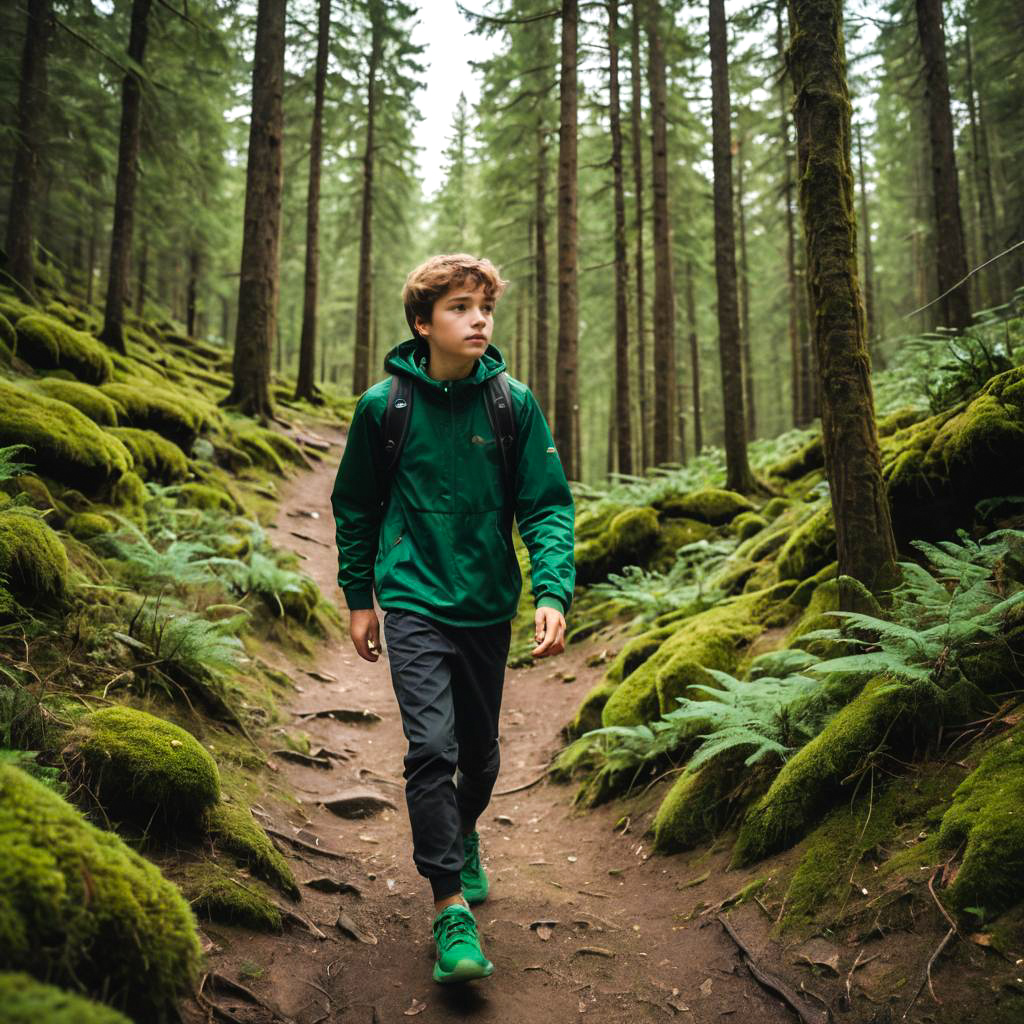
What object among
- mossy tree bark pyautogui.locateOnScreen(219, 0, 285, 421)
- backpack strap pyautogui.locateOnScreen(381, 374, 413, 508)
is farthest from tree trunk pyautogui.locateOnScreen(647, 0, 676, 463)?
backpack strap pyautogui.locateOnScreen(381, 374, 413, 508)

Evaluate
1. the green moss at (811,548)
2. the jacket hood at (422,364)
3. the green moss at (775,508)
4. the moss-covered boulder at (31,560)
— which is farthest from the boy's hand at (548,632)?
the green moss at (775,508)

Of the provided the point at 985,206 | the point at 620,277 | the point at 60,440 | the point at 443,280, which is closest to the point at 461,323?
the point at 443,280

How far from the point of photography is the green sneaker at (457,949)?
2.54 metres

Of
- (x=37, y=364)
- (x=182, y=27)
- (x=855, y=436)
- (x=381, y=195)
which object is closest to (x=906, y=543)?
(x=855, y=436)

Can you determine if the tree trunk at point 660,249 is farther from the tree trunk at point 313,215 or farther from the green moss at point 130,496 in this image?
the green moss at point 130,496

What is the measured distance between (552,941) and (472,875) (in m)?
0.52

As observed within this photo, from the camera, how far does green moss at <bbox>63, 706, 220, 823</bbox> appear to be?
2814 millimetres

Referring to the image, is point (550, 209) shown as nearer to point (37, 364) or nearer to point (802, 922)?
point (37, 364)

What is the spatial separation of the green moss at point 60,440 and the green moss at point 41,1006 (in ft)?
16.9

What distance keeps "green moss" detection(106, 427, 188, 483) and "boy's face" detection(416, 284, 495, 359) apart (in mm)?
5587

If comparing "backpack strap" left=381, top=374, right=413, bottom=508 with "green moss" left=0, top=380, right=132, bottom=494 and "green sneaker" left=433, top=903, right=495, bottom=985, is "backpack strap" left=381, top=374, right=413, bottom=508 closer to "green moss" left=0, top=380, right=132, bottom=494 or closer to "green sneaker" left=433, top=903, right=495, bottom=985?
"green sneaker" left=433, top=903, right=495, bottom=985

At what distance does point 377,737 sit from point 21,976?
17.0 feet

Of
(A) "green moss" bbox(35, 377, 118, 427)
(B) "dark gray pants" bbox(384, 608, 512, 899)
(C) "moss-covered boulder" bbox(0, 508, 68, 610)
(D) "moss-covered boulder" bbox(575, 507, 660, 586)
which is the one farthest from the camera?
(D) "moss-covered boulder" bbox(575, 507, 660, 586)

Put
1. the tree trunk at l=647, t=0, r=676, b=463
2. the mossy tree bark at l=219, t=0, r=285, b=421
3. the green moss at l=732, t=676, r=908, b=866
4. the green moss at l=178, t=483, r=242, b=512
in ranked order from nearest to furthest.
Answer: the green moss at l=732, t=676, r=908, b=866 < the green moss at l=178, t=483, r=242, b=512 < the mossy tree bark at l=219, t=0, r=285, b=421 < the tree trunk at l=647, t=0, r=676, b=463
